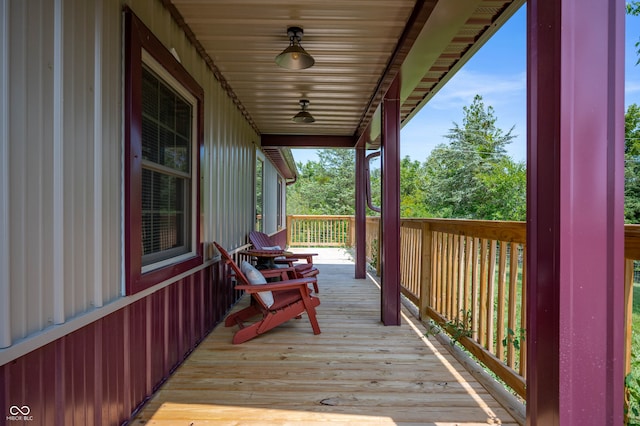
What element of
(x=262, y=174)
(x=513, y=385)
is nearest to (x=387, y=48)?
(x=513, y=385)

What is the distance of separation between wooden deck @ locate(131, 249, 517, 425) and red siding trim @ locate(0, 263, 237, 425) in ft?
0.51

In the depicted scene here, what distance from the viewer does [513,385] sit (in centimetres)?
197

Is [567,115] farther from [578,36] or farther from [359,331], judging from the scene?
[359,331]

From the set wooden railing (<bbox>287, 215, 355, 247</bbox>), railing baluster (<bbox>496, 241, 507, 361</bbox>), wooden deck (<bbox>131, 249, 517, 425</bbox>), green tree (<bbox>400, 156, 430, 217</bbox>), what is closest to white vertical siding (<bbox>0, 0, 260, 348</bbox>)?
wooden deck (<bbox>131, 249, 517, 425</bbox>)

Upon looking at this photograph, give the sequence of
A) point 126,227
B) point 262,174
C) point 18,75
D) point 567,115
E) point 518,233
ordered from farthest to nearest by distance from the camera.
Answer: point 262,174
point 518,233
point 126,227
point 18,75
point 567,115

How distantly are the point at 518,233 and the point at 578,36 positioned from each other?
3.85 feet

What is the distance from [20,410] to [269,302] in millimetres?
1902

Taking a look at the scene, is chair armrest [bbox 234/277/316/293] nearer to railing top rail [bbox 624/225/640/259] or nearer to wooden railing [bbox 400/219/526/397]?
wooden railing [bbox 400/219/526/397]

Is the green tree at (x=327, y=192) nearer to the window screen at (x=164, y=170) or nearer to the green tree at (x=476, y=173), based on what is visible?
the green tree at (x=476, y=173)

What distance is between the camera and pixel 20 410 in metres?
1.11

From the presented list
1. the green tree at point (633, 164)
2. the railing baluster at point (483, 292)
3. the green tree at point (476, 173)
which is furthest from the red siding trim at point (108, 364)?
the green tree at point (476, 173)

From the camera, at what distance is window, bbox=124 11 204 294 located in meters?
1.77

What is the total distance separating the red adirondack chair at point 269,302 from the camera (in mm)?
2830

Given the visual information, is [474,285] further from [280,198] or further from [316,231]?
[316,231]
